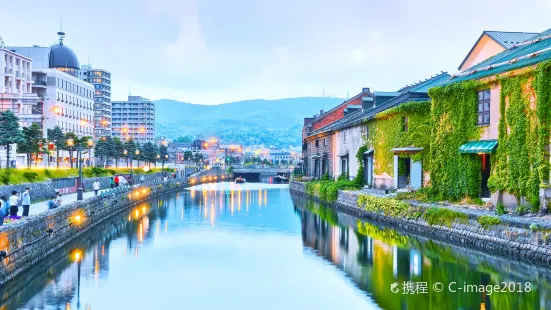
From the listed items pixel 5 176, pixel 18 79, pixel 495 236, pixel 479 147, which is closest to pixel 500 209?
pixel 495 236

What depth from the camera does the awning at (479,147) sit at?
36.8 m

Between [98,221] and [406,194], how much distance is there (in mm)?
24861

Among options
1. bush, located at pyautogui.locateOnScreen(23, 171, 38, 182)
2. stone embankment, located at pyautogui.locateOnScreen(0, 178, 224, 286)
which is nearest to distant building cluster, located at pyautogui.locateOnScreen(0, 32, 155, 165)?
bush, located at pyautogui.locateOnScreen(23, 171, 38, 182)

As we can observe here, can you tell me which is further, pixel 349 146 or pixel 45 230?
pixel 349 146

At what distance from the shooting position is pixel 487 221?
103 ft

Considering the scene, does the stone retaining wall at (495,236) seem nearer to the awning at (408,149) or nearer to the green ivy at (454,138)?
the green ivy at (454,138)

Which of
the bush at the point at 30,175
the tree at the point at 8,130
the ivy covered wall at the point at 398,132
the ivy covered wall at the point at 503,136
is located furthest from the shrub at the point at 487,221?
the tree at the point at 8,130

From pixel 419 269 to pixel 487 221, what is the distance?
5.00m

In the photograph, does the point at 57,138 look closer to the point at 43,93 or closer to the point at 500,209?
the point at 43,93

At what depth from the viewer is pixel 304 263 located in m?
32.8

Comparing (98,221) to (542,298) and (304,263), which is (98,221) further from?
(542,298)

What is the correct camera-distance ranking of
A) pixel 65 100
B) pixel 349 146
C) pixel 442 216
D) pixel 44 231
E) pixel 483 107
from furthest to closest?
pixel 65 100 < pixel 349 146 < pixel 483 107 < pixel 442 216 < pixel 44 231

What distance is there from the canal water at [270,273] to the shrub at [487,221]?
1.69 metres

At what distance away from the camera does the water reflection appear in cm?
2312
